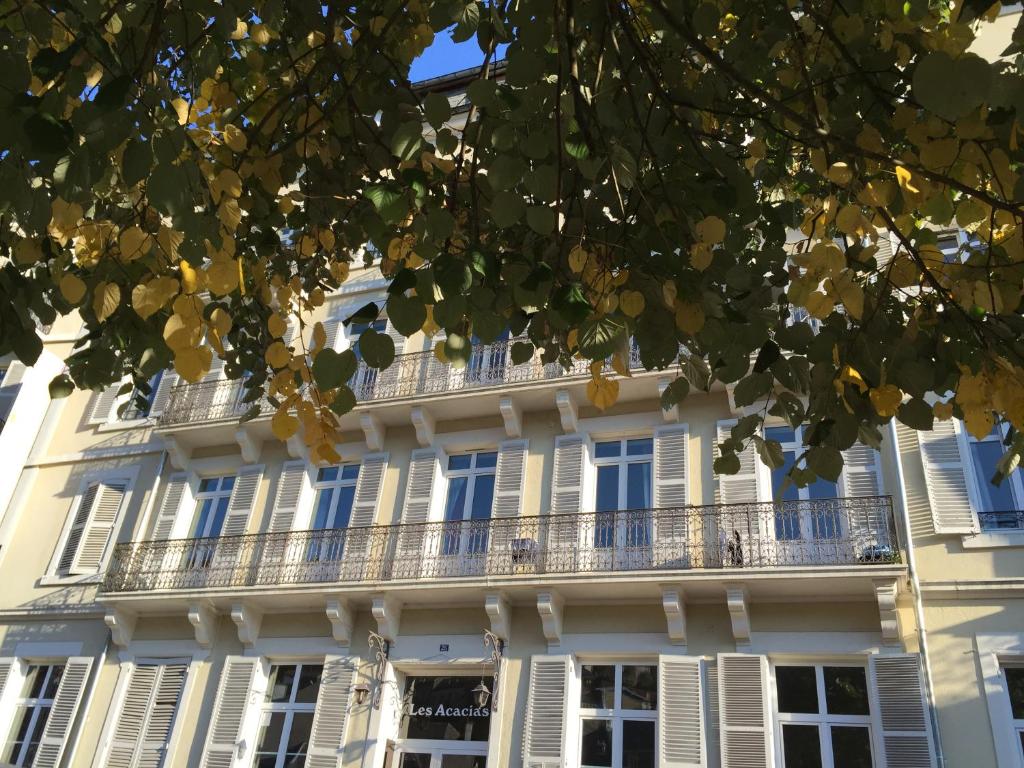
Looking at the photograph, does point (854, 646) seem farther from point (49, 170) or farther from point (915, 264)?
point (49, 170)

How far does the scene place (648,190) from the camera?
3.22m

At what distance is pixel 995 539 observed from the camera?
9.41 meters

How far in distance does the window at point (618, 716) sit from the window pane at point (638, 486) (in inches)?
79.8

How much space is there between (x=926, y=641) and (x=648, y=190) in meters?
7.81

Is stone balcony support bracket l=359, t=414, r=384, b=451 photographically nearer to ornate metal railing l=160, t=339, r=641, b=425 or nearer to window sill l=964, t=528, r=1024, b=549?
ornate metal railing l=160, t=339, r=641, b=425

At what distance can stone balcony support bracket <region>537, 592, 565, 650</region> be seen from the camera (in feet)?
35.0

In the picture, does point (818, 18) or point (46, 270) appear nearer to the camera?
point (818, 18)

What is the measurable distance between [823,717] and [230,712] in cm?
731

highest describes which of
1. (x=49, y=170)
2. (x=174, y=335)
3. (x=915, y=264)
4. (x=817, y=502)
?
(x=817, y=502)

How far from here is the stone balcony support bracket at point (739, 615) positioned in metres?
9.88

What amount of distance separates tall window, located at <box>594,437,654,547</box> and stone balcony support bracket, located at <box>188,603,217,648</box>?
562 cm

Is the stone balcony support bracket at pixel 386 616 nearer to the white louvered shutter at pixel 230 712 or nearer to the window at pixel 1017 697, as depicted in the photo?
the white louvered shutter at pixel 230 712

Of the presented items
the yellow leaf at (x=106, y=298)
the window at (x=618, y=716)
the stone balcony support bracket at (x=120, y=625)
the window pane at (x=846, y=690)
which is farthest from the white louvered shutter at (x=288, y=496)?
the yellow leaf at (x=106, y=298)

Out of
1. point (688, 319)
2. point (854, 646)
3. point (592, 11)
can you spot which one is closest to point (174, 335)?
point (688, 319)
